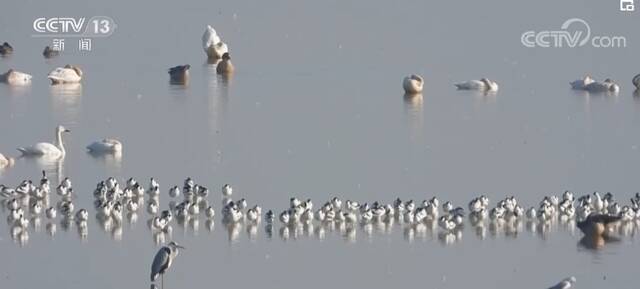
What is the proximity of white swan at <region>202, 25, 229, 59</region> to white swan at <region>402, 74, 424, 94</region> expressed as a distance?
7.61 meters

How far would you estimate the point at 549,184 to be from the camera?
34.3 meters

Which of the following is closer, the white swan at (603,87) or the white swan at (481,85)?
the white swan at (603,87)

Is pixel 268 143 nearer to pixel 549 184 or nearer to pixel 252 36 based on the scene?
pixel 549 184

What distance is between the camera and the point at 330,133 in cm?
3978

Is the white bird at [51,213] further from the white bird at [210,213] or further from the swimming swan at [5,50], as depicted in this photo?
the swimming swan at [5,50]

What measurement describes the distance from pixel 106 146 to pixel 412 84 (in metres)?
11.2

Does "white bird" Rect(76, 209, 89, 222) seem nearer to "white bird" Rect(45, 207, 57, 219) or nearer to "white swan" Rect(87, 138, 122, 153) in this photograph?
"white bird" Rect(45, 207, 57, 219)

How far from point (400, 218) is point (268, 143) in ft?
25.4

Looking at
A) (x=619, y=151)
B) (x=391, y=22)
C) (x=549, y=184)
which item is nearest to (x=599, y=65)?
(x=391, y=22)

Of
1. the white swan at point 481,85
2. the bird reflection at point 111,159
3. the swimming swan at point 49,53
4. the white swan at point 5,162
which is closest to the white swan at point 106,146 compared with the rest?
the bird reflection at point 111,159

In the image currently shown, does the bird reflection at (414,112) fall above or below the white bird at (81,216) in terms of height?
above

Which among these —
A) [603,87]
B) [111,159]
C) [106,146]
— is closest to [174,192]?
[111,159]

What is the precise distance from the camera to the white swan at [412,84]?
46000 millimetres

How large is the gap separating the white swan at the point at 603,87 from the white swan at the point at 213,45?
10.3 m
